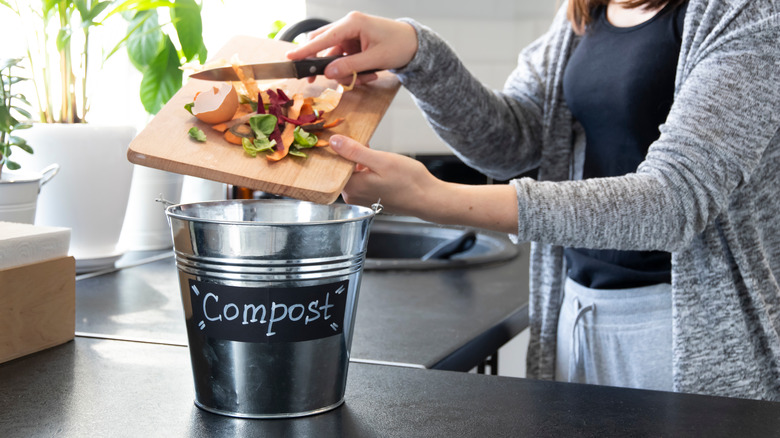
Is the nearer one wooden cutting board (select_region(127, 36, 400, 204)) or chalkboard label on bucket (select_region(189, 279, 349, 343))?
chalkboard label on bucket (select_region(189, 279, 349, 343))

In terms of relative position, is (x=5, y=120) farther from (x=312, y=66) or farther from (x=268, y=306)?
(x=268, y=306)

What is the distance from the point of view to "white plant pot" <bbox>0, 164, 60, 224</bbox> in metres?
1.11

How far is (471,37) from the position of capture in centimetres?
255

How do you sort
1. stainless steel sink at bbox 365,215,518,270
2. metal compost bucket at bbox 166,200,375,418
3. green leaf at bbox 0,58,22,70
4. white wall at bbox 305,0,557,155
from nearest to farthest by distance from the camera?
metal compost bucket at bbox 166,200,375,418, green leaf at bbox 0,58,22,70, stainless steel sink at bbox 365,215,518,270, white wall at bbox 305,0,557,155

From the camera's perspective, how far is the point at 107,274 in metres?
1.35

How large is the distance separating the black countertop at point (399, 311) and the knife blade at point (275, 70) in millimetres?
321

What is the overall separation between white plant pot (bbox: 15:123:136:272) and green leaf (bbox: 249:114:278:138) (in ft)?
1.63

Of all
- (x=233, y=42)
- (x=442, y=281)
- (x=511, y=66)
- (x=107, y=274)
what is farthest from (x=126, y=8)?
(x=511, y=66)

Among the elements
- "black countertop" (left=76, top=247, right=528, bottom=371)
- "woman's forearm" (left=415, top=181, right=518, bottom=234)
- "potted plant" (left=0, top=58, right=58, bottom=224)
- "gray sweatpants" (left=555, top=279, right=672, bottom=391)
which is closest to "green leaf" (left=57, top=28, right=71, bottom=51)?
"potted plant" (left=0, top=58, right=58, bottom=224)

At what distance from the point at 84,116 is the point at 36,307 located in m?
0.59

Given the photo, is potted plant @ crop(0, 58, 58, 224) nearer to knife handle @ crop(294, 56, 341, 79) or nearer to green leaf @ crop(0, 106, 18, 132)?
green leaf @ crop(0, 106, 18, 132)

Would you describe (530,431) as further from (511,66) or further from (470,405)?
(511,66)

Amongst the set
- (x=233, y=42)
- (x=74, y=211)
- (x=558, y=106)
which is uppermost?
(x=233, y=42)

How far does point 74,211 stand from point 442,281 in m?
0.63
